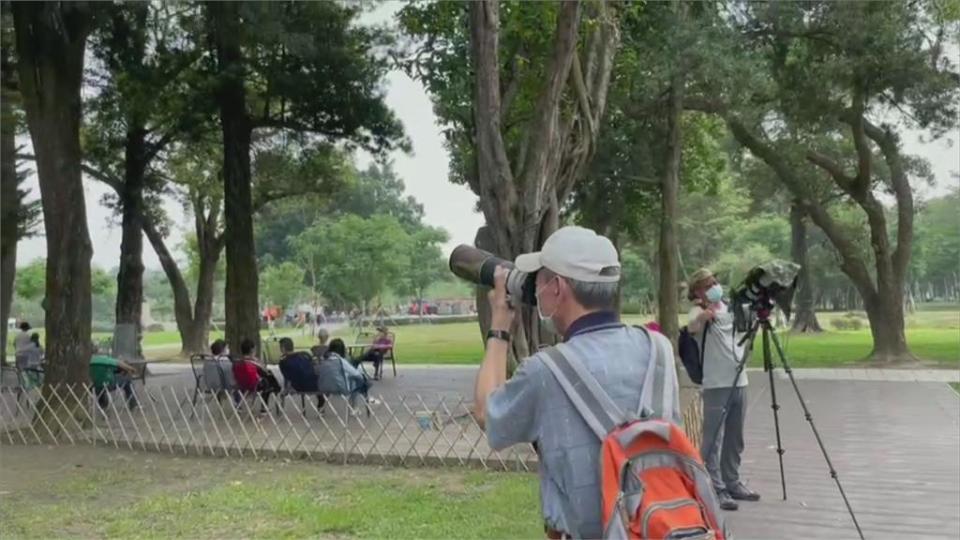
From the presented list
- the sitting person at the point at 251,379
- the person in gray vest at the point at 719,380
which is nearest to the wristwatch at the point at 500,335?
the person in gray vest at the point at 719,380

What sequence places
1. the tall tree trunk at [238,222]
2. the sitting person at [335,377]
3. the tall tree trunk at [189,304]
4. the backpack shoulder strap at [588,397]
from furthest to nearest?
the tall tree trunk at [189,304] < the tall tree trunk at [238,222] < the sitting person at [335,377] < the backpack shoulder strap at [588,397]

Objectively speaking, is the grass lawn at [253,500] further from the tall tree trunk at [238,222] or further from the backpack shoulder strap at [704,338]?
the tall tree trunk at [238,222]

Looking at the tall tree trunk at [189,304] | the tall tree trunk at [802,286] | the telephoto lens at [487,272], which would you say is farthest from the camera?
the tall tree trunk at [802,286]

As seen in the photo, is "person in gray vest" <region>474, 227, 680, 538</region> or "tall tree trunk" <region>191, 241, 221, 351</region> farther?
"tall tree trunk" <region>191, 241, 221, 351</region>

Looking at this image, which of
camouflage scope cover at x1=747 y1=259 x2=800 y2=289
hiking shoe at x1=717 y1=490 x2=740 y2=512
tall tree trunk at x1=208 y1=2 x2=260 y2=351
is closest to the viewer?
camouflage scope cover at x1=747 y1=259 x2=800 y2=289

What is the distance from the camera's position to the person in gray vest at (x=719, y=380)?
5.57 metres

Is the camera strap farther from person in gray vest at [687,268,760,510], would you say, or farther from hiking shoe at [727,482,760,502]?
hiking shoe at [727,482,760,502]

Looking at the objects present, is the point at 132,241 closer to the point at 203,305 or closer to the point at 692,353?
the point at 203,305

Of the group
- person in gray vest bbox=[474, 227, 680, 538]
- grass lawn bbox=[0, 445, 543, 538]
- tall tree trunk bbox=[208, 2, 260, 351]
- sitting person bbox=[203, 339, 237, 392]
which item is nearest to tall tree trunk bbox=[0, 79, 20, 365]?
tall tree trunk bbox=[208, 2, 260, 351]

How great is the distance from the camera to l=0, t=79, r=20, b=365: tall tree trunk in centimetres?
1697

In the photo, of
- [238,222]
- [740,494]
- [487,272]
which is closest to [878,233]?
[238,222]

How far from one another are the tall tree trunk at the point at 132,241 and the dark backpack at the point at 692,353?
47.5 ft

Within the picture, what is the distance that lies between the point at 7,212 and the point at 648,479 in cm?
1858

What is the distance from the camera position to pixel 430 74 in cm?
1222
